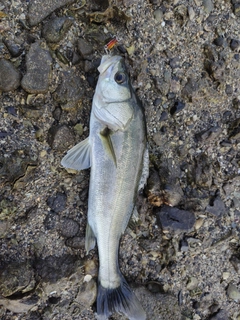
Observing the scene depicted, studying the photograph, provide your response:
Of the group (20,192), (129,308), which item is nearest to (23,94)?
(20,192)

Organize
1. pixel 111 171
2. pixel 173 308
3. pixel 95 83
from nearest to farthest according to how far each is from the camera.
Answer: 1. pixel 111 171
2. pixel 95 83
3. pixel 173 308

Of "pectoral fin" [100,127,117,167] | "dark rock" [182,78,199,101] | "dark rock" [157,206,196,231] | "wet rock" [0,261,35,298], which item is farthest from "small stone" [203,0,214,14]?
"wet rock" [0,261,35,298]

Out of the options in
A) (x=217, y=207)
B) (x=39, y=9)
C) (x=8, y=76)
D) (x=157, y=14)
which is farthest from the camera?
(x=217, y=207)

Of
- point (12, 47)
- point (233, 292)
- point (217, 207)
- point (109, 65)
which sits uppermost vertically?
point (12, 47)

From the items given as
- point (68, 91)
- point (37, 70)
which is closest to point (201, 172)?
point (68, 91)

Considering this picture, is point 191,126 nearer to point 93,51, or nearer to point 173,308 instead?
point 93,51

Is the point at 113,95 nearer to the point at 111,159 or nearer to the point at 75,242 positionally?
the point at 111,159
